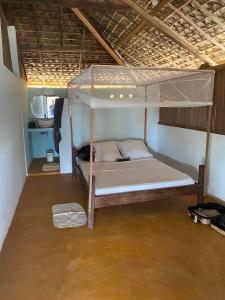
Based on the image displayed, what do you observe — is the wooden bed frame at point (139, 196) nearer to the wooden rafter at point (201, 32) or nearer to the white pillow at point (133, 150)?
the white pillow at point (133, 150)

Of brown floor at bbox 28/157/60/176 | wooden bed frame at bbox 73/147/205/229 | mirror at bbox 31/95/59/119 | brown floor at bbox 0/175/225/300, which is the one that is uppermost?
mirror at bbox 31/95/59/119

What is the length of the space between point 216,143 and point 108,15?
10.8ft

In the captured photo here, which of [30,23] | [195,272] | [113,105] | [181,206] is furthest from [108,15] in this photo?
[195,272]

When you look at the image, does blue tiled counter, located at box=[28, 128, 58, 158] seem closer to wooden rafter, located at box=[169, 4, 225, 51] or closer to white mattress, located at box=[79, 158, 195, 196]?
white mattress, located at box=[79, 158, 195, 196]

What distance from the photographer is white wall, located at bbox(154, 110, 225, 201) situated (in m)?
3.52

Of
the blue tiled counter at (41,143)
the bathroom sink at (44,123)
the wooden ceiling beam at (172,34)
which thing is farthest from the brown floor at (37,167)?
the wooden ceiling beam at (172,34)

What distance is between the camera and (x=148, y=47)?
191 inches

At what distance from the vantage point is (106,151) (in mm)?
4453

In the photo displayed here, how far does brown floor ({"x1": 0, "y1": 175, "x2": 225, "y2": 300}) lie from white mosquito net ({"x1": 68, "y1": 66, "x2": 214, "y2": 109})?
1.52m

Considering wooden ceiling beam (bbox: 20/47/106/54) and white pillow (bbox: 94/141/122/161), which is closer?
white pillow (bbox: 94/141/122/161)

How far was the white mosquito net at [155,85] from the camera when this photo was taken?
2734 mm

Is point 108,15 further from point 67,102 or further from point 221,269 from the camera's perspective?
point 221,269

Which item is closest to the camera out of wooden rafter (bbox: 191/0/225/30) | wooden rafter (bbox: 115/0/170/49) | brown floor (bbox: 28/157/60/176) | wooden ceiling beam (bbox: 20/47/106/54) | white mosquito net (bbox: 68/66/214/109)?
white mosquito net (bbox: 68/66/214/109)

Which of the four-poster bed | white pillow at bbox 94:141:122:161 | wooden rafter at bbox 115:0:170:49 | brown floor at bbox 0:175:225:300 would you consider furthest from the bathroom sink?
brown floor at bbox 0:175:225:300
